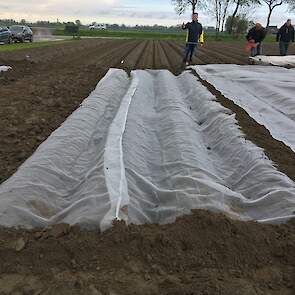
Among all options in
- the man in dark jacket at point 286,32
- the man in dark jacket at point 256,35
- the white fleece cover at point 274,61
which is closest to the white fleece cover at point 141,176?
the white fleece cover at point 274,61

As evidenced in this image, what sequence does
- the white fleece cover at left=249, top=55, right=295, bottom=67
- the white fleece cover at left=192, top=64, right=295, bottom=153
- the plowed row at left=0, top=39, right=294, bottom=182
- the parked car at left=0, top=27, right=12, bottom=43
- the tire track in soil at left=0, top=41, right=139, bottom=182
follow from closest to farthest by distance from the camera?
the tire track in soil at left=0, top=41, right=139, bottom=182
the plowed row at left=0, top=39, right=294, bottom=182
the white fleece cover at left=192, top=64, right=295, bottom=153
the white fleece cover at left=249, top=55, right=295, bottom=67
the parked car at left=0, top=27, right=12, bottom=43

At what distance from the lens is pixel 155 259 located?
347cm

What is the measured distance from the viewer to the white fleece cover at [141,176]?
4.10m

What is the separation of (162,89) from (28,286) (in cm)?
803

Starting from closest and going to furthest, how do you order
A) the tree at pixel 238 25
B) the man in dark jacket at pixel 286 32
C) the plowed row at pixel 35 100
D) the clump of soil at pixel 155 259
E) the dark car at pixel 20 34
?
the clump of soil at pixel 155 259 → the plowed row at pixel 35 100 → the man in dark jacket at pixel 286 32 → the dark car at pixel 20 34 → the tree at pixel 238 25

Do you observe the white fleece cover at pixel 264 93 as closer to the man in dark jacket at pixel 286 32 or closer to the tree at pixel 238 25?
the man in dark jacket at pixel 286 32

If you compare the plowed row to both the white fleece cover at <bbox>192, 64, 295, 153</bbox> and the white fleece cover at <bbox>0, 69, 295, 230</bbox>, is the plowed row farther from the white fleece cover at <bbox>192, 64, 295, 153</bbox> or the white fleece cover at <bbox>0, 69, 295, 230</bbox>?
the white fleece cover at <bbox>192, 64, 295, 153</bbox>

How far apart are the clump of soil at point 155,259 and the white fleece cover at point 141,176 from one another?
9.8 inches

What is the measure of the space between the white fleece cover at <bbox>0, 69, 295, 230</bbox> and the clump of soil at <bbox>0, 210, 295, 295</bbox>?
0.25 metres

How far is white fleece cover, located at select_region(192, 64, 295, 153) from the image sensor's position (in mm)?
7674

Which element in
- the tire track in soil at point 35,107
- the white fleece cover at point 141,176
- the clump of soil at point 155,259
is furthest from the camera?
the tire track in soil at point 35,107

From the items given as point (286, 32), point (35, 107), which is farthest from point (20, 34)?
point (35, 107)

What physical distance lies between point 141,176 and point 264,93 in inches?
255

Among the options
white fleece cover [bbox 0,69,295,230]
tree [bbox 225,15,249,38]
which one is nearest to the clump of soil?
white fleece cover [bbox 0,69,295,230]
